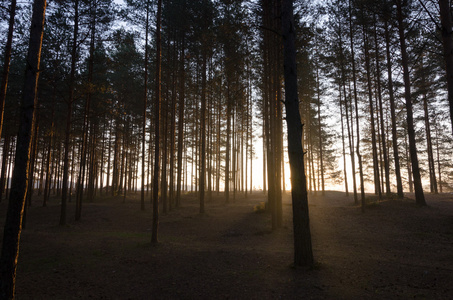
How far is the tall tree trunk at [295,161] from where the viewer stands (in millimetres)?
6391

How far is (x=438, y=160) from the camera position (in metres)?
28.0

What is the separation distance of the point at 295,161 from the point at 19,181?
20.1 ft

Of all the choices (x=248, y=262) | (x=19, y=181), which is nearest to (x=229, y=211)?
(x=248, y=262)

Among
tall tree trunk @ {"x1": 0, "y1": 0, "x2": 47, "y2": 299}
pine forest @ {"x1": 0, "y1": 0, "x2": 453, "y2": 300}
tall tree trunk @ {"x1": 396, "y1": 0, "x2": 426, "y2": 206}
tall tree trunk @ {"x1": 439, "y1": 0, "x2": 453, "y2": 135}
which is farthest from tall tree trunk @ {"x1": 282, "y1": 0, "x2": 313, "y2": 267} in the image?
tall tree trunk @ {"x1": 396, "y1": 0, "x2": 426, "y2": 206}

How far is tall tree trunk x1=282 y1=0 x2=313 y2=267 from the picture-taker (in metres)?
6.39

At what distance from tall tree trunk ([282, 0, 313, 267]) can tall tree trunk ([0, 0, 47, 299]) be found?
5944 millimetres

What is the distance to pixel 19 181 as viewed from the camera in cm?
455

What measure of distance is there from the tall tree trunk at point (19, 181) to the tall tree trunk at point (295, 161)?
5944 millimetres

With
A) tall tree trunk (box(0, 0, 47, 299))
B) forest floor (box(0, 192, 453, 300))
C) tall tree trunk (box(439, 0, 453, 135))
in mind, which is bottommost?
forest floor (box(0, 192, 453, 300))

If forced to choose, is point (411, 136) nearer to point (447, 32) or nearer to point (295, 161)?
point (447, 32)

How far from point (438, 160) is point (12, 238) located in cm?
3714

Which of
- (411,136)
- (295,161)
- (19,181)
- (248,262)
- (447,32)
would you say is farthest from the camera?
(411,136)

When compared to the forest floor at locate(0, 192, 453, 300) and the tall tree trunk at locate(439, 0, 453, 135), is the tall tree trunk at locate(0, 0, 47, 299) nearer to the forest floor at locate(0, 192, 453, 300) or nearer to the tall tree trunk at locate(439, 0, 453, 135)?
the forest floor at locate(0, 192, 453, 300)

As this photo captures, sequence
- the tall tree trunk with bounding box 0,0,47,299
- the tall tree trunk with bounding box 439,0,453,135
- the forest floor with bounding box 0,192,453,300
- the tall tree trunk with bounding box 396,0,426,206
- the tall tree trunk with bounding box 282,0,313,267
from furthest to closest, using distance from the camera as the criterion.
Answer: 1. the tall tree trunk with bounding box 396,0,426,206
2. the tall tree trunk with bounding box 439,0,453,135
3. the tall tree trunk with bounding box 282,0,313,267
4. the forest floor with bounding box 0,192,453,300
5. the tall tree trunk with bounding box 0,0,47,299
